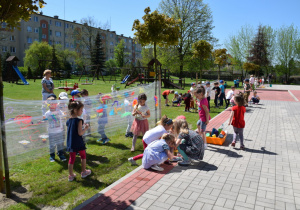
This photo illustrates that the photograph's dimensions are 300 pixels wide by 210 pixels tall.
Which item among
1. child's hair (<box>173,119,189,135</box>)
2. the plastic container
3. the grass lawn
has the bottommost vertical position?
the grass lawn

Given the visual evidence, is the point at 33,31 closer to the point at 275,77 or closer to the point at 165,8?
the point at 165,8

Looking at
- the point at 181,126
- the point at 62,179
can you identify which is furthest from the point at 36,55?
the point at 181,126

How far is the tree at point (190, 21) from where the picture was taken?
1384 inches

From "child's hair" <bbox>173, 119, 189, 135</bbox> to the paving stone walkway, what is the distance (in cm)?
77

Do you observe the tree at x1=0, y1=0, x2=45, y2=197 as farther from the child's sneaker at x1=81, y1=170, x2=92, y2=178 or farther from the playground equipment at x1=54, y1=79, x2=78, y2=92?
the playground equipment at x1=54, y1=79, x2=78, y2=92

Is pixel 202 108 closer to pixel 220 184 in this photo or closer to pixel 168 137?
pixel 168 137

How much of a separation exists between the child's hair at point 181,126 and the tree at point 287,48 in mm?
57087

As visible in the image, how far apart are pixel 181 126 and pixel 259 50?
47905 mm

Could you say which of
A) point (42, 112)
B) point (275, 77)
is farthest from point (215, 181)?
point (275, 77)

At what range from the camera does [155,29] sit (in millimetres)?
8688

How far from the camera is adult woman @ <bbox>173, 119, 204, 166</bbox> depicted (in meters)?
5.21

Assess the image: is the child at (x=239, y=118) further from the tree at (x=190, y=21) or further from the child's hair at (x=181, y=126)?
the tree at (x=190, y=21)

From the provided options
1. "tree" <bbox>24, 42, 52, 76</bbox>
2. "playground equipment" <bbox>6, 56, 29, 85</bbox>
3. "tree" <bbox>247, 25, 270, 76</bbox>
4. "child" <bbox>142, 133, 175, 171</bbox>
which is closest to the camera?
"child" <bbox>142, 133, 175, 171</bbox>

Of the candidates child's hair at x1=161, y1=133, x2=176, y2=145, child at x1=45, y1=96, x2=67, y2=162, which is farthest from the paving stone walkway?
child at x1=45, y1=96, x2=67, y2=162
